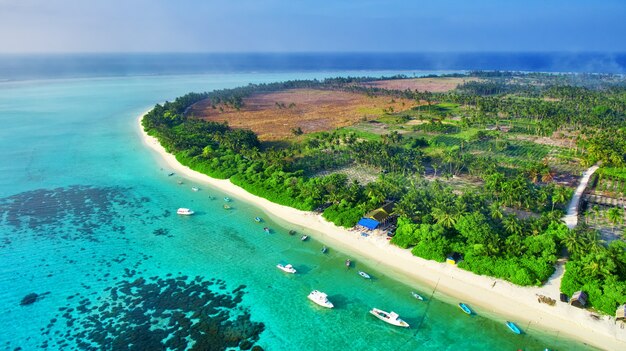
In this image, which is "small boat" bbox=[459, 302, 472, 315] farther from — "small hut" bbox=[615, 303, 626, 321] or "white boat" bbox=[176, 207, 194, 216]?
"white boat" bbox=[176, 207, 194, 216]

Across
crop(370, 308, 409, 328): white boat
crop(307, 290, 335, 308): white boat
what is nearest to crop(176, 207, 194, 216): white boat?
crop(307, 290, 335, 308): white boat

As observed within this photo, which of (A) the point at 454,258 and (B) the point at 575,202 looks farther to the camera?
(B) the point at 575,202

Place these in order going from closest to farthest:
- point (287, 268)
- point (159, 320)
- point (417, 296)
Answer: point (159, 320)
point (417, 296)
point (287, 268)

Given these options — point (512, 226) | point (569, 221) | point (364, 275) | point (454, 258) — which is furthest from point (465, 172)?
point (364, 275)

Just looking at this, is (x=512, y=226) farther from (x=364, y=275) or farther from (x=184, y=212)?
(x=184, y=212)

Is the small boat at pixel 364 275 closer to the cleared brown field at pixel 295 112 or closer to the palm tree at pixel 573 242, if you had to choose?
the palm tree at pixel 573 242

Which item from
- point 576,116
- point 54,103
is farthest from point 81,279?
point 54,103

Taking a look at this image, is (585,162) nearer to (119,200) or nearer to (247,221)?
(247,221)
